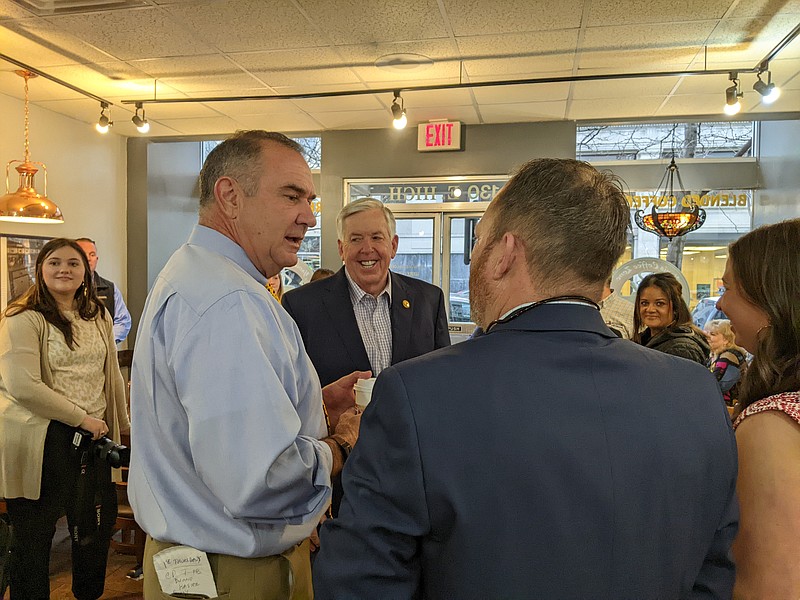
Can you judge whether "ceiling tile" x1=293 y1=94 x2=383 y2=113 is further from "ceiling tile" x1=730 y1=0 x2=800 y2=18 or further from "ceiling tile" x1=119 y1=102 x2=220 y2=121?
"ceiling tile" x1=730 y1=0 x2=800 y2=18

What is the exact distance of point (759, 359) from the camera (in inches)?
52.8

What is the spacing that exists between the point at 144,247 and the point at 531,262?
23.0 ft

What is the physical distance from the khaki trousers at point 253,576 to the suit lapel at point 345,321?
1030mm

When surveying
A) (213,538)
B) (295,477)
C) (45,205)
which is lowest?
(213,538)

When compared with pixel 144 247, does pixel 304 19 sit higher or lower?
higher

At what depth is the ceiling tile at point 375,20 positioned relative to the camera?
3719 millimetres

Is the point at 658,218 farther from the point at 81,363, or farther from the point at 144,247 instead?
the point at 144,247

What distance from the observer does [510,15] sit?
388cm

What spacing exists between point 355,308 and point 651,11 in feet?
9.20

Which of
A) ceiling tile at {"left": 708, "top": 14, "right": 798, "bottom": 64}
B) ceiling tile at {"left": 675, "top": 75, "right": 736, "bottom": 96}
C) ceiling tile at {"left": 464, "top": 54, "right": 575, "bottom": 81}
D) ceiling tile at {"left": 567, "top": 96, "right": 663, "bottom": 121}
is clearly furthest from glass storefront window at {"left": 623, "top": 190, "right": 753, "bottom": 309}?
ceiling tile at {"left": 464, "top": 54, "right": 575, "bottom": 81}

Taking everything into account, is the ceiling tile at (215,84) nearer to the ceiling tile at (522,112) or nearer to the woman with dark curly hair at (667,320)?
the ceiling tile at (522,112)

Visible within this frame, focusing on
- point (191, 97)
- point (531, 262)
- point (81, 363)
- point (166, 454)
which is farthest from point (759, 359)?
point (191, 97)

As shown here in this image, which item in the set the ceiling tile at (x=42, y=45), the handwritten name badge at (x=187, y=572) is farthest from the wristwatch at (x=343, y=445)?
the ceiling tile at (x=42, y=45)

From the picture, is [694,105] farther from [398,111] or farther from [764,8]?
[398,111]
